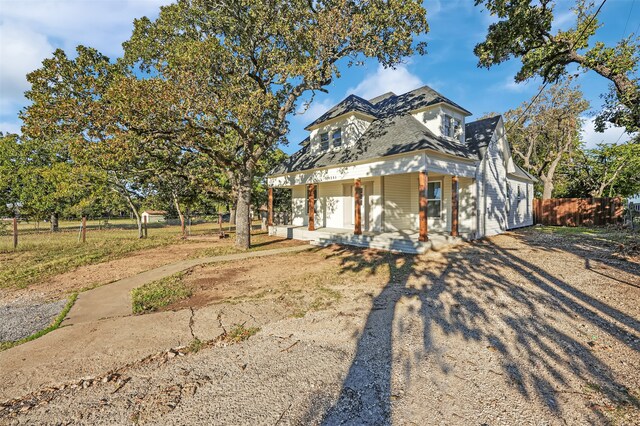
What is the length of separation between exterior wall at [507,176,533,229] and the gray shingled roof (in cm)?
413

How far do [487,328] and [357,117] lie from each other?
38.3ft

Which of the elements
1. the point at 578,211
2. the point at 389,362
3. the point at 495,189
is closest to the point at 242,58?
the point at 389,362

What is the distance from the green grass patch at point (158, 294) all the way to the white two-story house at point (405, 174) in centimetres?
735

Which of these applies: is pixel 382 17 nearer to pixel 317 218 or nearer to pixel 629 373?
pixel 317 218

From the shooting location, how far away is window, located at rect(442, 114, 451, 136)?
41.1 feet

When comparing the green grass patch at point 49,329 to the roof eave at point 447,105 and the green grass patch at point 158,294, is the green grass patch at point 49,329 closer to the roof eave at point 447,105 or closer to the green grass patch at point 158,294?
the green grass patch at point 158,294

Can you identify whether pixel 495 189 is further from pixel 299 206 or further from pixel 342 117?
pixel 299 206

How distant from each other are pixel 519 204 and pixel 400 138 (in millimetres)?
11230

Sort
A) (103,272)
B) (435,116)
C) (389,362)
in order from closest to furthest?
(389,362), (103,272), (435,116)

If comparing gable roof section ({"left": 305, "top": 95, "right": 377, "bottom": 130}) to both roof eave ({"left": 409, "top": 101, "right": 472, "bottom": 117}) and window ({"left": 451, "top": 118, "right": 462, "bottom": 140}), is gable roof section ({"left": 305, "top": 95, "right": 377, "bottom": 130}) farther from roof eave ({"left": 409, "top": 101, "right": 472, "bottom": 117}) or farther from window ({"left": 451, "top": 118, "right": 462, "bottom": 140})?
window ({"left": 451, "top": 118, "right": 462, "bottom": 140})

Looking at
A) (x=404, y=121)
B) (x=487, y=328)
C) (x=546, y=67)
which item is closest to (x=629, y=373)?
(x=487, y=328)

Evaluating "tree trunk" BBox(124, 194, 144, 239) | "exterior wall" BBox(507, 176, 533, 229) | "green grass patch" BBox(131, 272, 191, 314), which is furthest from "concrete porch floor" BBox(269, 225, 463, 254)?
"tree trunk" BBox(124, 194, 144, 239)

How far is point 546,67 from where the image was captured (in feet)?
35.2

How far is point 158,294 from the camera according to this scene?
19.3 feet
